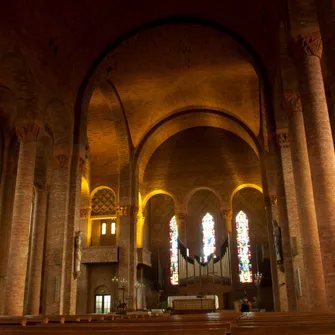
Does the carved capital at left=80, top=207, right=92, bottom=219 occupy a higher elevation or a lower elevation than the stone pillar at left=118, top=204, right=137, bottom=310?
higher

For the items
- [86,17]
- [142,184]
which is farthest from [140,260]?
[86,17]

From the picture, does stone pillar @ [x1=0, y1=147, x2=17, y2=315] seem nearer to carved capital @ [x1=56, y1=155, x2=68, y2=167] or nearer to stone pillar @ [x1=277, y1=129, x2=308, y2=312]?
carved capital @ [x1=56, y1=155, x2=68, y2=167]

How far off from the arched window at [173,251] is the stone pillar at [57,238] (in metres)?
13.6

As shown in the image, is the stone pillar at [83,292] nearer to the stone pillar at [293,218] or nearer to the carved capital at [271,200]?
the carved capital at [271,200]

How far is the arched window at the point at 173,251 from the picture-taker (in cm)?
2767

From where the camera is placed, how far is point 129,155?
2325 cm

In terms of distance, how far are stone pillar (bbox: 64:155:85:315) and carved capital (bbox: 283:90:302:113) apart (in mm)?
8144

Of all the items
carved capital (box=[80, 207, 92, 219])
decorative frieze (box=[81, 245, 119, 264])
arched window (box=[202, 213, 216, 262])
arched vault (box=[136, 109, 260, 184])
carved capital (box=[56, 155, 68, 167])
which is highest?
arched vault (box=[136, 109, 260, 184])

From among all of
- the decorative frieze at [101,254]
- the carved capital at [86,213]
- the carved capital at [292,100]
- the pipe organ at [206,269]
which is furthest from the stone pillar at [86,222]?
the carved capital at [292,100]

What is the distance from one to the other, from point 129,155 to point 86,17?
9.11 metres

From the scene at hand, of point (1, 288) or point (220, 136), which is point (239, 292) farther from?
point (1, 288)

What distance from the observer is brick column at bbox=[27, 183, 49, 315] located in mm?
18859

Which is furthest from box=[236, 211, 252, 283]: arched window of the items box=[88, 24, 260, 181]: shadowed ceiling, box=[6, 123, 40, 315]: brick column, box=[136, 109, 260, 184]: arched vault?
box=[6, 123, 40, 315]: brick column

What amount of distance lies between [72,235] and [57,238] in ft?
1.80
